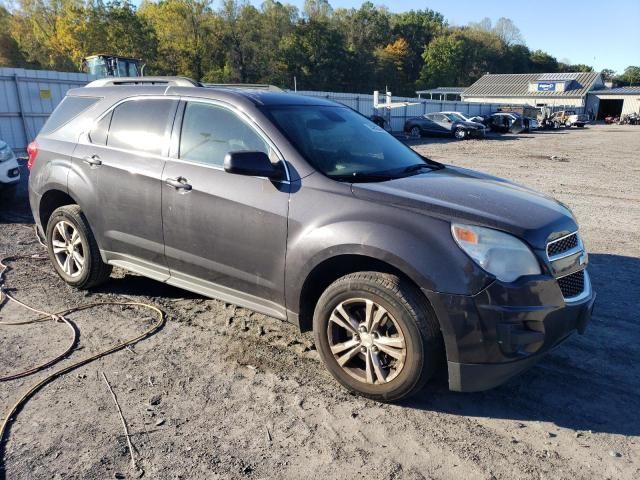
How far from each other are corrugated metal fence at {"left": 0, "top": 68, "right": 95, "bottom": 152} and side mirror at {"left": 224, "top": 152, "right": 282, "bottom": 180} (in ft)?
48.9

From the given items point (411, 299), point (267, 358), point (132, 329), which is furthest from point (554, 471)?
point (132, 329)

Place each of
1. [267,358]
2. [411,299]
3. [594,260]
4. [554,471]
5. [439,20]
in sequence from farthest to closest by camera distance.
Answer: [439,20]
[594,260]
[267,358]
[411,299]
[554,471]

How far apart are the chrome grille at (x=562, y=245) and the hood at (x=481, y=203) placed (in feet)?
0.12

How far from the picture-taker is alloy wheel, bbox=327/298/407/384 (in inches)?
120

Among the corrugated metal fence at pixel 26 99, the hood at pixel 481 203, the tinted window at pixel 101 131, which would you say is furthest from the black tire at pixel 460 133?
the tinted window at pixel 101 131

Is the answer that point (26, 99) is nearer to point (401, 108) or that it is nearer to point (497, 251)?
point (497, 251)

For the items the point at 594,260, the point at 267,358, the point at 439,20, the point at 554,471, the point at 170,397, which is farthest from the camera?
the point at 439,20

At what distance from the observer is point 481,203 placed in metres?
3.14

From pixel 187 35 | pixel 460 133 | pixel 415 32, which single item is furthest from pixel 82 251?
pixel 415 32

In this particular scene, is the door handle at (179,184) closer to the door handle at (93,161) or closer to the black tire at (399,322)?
the door handle at (93,161)

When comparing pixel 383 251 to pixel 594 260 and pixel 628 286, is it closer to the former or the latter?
pixel 628 286

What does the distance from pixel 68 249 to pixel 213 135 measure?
2.05m

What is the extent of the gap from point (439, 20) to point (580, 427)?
128106mm

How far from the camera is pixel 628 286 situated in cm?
508
